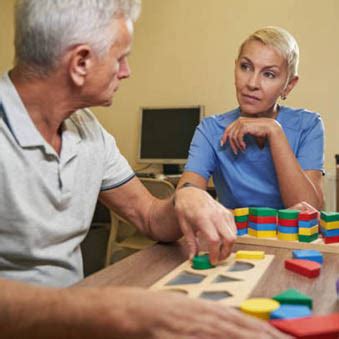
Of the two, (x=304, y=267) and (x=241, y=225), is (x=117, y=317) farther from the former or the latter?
(x=241, y=225)

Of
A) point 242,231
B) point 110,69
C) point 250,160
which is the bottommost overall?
point 242,231

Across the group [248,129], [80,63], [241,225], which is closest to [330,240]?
[241,225]

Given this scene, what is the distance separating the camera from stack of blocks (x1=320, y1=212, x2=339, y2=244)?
1027mm

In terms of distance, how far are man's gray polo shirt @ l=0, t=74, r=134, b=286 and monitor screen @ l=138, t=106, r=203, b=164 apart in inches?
81.4

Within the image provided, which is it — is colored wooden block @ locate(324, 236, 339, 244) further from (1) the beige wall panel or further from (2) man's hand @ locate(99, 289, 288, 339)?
(1) the beige wall panel

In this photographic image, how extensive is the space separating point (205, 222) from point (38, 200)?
0.35 m

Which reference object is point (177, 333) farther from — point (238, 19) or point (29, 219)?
point (238, 19)

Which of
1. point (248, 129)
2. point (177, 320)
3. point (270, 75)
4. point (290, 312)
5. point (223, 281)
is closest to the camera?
point (177, 320)

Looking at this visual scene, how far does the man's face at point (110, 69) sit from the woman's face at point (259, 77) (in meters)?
0.63

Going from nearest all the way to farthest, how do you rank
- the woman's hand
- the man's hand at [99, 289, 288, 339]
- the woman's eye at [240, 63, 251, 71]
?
the man's hand at [99, 289, 288, 339] → the woman's hand → the woman's eye at [240, 63, 251, 71]

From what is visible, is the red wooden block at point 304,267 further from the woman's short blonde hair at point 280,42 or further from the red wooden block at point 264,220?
the woman's short blonde hair at point 280,42

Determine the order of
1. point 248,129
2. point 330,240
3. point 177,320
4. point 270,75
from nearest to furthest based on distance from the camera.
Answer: point 177,320, point 330,240, point 248,129, point 270,75

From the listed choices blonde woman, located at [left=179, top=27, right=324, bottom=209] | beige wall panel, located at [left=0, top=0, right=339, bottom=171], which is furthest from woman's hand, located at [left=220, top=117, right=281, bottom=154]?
beige wall panel, located at [left=0, top=0, right=339, bottom=171]

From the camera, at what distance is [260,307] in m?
0.65
